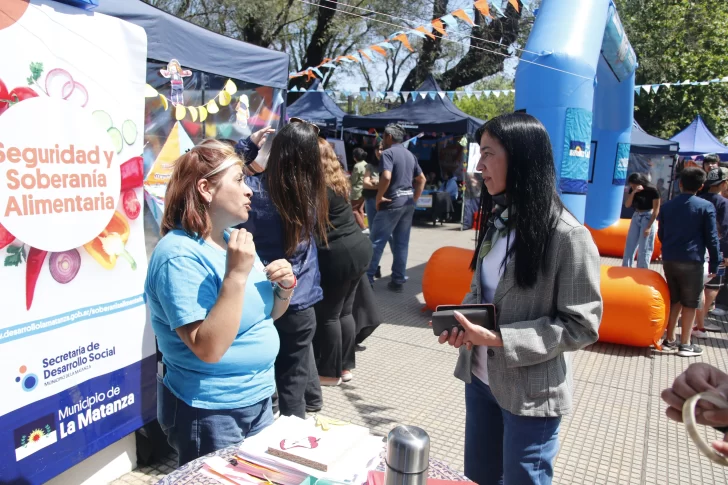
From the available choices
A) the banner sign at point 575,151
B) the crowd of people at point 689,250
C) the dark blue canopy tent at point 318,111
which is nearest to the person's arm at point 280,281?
the banner sign at point 575,151

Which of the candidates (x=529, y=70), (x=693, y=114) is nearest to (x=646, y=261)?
(x=529, y=70)

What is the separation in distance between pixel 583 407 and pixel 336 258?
213 centimetres

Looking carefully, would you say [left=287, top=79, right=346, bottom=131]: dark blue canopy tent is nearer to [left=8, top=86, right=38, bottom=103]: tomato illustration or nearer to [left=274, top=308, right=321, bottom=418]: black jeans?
[left=274, top=308, right=321, bottom=418]: black jeans

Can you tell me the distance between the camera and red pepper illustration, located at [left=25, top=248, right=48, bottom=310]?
1990 mm

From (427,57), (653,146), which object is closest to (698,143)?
(653,146)

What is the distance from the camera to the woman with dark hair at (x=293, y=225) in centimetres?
255

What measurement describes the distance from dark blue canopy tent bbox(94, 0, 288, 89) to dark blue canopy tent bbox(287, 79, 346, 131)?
10.9 m

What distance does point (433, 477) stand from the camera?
141cm

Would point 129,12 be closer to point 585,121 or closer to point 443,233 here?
point 585,121

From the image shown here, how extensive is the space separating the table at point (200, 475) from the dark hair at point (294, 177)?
4.14 ft

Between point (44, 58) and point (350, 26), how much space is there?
1977 cm

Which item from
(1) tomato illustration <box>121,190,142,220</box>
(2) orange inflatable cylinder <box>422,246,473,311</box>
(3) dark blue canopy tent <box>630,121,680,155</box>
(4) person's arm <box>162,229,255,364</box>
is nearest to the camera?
(4) person's arm <box>162,229,255,364</box>

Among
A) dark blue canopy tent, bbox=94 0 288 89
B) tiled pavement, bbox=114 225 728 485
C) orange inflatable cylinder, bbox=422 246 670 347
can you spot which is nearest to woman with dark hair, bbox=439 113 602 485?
tiled pavement, bbox=114 225 728 485

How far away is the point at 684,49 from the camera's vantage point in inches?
826
